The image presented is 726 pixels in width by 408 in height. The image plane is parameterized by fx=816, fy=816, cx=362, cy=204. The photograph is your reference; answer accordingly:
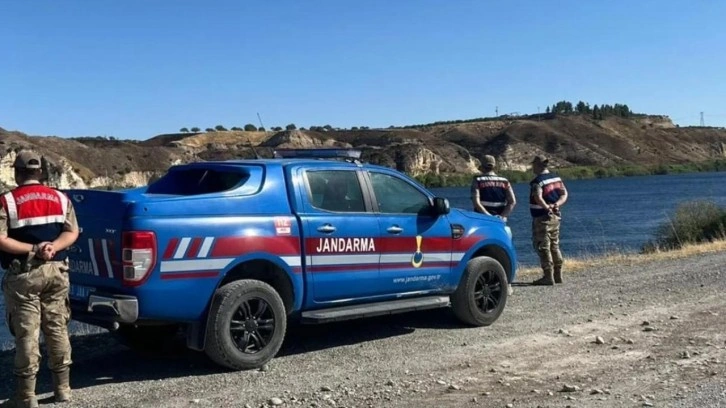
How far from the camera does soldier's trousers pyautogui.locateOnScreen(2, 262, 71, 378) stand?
5.91 m

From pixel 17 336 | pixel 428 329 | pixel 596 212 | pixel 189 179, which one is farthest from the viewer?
pixel 596 212

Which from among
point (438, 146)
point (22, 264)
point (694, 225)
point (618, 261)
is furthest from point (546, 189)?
point (438, 146)

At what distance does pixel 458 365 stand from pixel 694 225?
18.8 metres

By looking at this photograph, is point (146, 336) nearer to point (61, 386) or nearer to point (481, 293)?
point (61, 386)

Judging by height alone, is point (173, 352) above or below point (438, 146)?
below

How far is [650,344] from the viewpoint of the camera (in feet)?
26.0

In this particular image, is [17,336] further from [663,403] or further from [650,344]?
[650,344]

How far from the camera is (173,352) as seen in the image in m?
7.95

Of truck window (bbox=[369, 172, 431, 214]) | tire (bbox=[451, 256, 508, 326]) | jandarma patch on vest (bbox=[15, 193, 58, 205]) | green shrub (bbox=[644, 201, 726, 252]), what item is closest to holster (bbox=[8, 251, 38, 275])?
jandarma patch on vest (bbox=[15, 193, 58, 205])

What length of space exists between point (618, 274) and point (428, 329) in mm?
5354

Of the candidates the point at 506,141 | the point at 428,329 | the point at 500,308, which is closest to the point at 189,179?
the point at 428,329

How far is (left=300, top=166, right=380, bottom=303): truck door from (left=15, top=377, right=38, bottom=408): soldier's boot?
255 cm

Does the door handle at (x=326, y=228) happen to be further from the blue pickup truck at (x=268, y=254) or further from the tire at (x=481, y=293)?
the tire at (x=481, y=293)

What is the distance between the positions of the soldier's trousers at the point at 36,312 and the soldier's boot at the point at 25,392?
0.15ft
